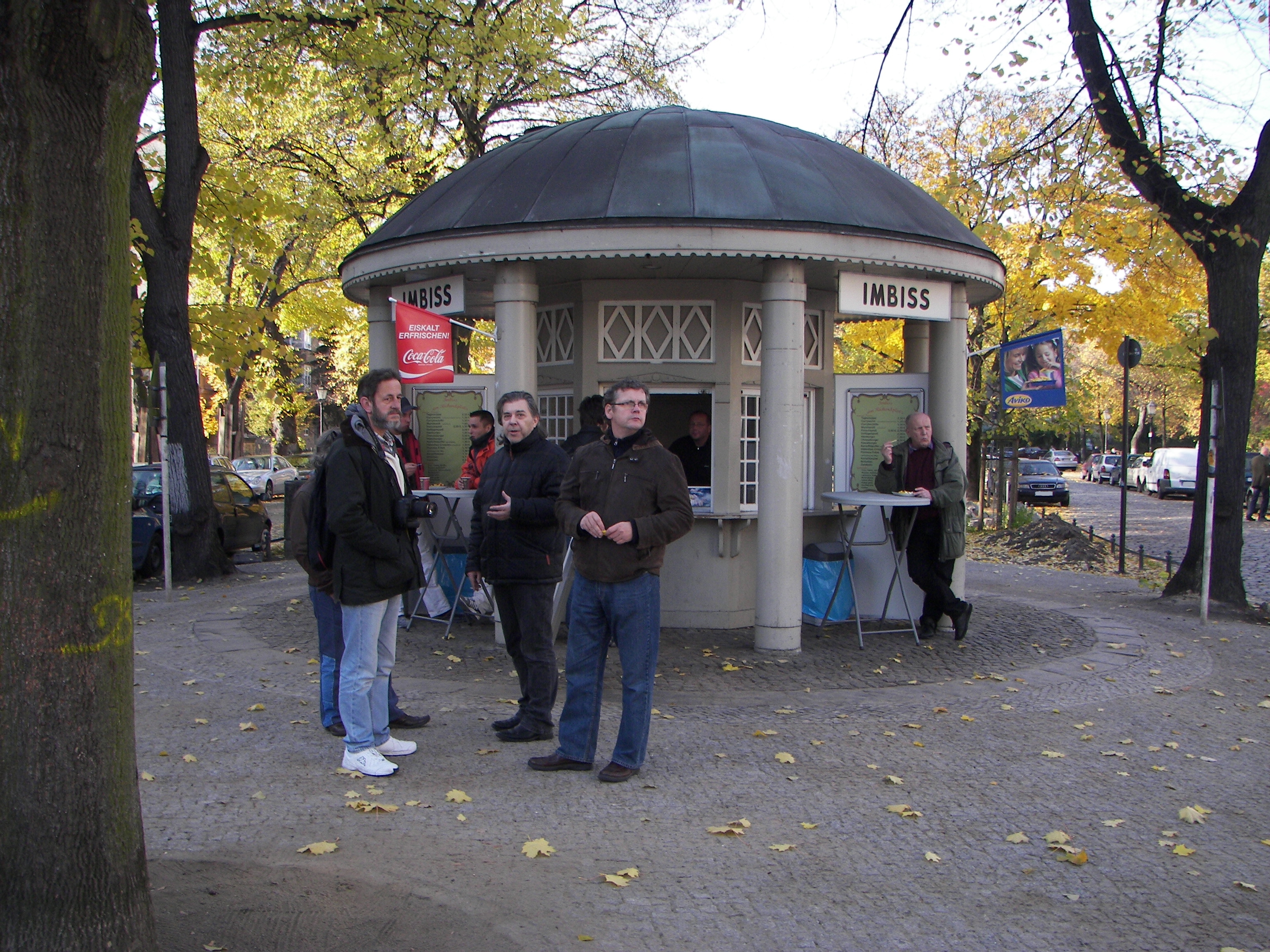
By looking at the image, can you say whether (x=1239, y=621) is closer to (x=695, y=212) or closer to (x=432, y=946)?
(x=695, y=212)

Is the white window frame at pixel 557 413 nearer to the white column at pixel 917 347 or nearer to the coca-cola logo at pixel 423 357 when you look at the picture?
the coca-cola logo at pixel 423 357

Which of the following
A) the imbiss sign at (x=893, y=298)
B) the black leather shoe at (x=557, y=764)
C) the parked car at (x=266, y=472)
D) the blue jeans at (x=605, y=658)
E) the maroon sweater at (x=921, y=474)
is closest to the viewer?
the blue jeans at (x=605, y=658)

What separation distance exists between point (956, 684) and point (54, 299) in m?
6.54

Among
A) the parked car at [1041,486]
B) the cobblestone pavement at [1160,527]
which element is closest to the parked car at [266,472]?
the parked car at [1041,486]

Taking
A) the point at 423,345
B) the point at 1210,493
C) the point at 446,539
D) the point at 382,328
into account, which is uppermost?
the point at 382,328

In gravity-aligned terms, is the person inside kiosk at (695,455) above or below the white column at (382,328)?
below

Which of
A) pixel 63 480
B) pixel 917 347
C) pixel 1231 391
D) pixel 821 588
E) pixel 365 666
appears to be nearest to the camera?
pixel 63 480

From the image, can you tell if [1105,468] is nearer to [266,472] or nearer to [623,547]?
[266,472]

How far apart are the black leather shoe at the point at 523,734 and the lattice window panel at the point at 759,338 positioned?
14.5 ft

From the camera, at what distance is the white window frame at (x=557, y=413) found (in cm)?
973

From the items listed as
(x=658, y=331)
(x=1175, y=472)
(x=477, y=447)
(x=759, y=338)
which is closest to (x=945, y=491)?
(x=759, y=338)

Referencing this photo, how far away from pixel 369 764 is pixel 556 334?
5.36 meters

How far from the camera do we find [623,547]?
5062 millimetres

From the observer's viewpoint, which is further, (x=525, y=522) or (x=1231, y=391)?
(x=1231, y=391)
